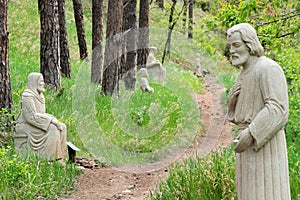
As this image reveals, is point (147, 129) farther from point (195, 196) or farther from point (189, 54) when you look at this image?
point (189, 54)

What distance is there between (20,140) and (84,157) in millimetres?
2043

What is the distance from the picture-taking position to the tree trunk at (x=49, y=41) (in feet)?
46.8

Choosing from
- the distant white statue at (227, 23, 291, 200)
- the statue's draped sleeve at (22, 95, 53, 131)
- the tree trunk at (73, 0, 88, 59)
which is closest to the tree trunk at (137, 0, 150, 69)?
the tree trunk at (73, 0, 88, 59)

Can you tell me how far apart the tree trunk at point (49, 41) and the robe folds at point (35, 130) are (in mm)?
5109

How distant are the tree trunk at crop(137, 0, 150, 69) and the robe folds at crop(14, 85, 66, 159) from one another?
32.6ft

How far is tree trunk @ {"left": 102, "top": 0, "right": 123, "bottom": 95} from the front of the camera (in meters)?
15.0

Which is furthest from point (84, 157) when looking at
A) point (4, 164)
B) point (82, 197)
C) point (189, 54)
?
point (189, 54)

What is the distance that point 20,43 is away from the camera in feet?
89.4

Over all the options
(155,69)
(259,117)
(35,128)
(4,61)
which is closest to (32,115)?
(35,128)

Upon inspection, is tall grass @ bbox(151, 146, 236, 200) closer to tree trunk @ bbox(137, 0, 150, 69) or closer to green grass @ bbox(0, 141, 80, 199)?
green grass @ bbox(0, 141, 80, 199)

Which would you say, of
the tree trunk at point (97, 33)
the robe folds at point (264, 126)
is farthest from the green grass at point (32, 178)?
the tree trunk at point (97, 33)

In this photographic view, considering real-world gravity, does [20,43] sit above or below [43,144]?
above

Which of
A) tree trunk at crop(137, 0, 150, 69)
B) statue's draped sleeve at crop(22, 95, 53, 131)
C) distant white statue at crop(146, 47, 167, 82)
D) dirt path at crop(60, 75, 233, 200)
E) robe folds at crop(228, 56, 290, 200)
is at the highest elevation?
tree trunk at crop(137, 0, 150, 69)

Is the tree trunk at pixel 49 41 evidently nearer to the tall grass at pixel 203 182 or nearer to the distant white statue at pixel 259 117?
the tall grass at pixel 203 182
